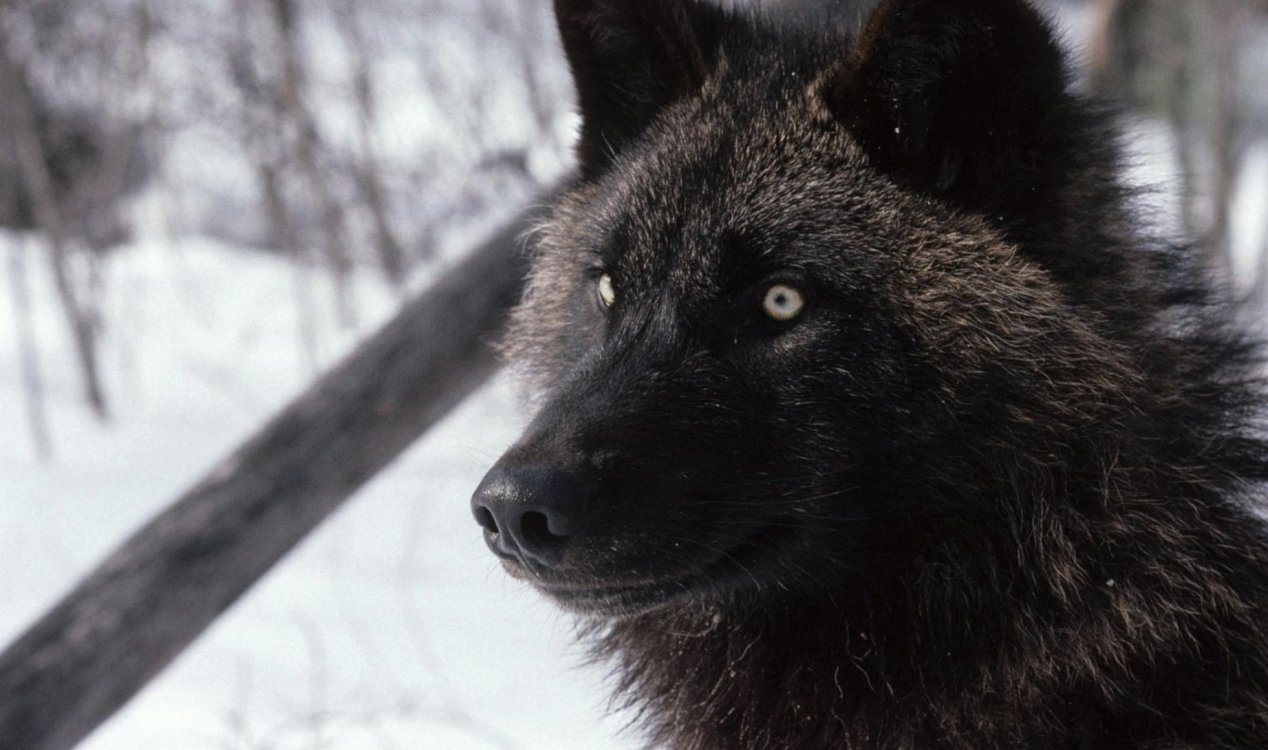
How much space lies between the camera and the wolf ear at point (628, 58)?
295 cm

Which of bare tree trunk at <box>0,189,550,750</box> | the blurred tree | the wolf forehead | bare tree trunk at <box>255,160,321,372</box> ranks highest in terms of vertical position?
the wolf forehead

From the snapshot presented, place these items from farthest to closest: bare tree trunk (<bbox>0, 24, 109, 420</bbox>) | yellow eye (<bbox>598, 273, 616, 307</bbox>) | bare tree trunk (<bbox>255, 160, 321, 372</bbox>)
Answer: bare tree trunk (<bbox>255, 160, 321, 372</bbox>)
bare tree trunk (<bbox>0, 24, 109, 420</bbox>)
yellow eye (<bbox>598, 273, 616, 307</bbox>)

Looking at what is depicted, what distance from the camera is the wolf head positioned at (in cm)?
239

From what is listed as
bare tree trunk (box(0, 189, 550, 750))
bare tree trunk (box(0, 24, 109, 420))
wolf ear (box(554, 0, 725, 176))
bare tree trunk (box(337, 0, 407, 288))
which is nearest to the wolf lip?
wolf ear (box(554, 0, 725, 176))

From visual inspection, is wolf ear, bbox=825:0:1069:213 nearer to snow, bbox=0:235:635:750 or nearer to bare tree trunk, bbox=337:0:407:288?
snow, bbox=0:235:635:750

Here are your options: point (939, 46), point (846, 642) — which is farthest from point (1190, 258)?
point (846, 642)

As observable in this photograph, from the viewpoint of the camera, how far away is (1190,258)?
2756 millimetres

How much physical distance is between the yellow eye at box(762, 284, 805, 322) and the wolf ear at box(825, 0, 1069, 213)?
13.3 inches

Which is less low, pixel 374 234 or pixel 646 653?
pixel 646 653

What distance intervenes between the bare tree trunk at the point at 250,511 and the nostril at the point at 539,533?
1780mm

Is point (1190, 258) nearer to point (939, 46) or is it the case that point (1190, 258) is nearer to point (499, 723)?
point (939, 46)

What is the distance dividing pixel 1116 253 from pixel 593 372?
Answer: 1061 mm

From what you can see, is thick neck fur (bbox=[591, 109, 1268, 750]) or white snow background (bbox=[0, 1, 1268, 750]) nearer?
thick neck fur (bbox=[591, 109, 1268, 750])

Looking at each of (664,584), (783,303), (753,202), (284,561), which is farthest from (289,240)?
(664,584)
